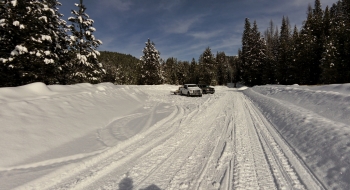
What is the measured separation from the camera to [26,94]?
25.1ft

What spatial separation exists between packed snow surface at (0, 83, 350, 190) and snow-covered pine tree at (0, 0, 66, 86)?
6.99 meters

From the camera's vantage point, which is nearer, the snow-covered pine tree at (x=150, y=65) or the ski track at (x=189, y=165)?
the ski track at (x=189, y=165)

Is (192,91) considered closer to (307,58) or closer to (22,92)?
(22,92)

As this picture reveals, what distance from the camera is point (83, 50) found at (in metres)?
23.5

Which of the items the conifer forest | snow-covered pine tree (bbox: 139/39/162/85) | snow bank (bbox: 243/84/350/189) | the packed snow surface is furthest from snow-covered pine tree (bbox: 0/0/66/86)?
snow-covered pine tree (bbox: 139/39/162/85)

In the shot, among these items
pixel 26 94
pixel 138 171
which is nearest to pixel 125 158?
pixel 138 171

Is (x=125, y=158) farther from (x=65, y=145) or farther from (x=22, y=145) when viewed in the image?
(x=22, y=145)

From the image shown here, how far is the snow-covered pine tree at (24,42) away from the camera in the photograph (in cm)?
1257

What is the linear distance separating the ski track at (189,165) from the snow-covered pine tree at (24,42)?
1153 centimetres

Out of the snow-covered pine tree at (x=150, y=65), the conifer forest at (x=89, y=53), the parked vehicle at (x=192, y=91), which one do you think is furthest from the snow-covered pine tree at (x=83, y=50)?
the snow-covered pine tree at (x=150, y=65)

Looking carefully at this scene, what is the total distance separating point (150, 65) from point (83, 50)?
85.9 feet

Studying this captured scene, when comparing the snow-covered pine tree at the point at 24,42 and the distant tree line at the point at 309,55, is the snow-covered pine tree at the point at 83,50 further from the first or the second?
the distant tree line at the point at 309,55

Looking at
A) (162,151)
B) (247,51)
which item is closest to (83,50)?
(162,151)

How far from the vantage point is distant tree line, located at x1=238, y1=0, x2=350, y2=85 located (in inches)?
1035
